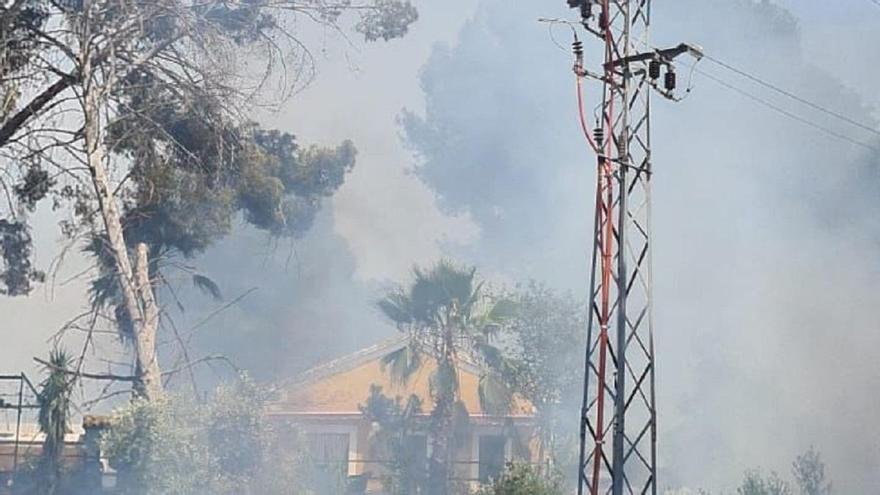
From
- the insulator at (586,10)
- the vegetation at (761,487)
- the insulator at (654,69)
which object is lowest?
the vegetation at (761,487)

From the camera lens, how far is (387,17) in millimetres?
23906

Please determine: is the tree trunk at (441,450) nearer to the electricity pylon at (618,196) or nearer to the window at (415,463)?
the window at (415,463)

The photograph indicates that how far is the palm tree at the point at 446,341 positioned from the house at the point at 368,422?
342mm

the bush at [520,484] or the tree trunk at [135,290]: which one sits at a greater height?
the tree trunk at [135,290]

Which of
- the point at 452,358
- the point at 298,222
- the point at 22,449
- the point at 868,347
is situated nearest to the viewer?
the point at 22,449

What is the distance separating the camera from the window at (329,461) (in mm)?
23922

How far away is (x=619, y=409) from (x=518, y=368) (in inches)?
512

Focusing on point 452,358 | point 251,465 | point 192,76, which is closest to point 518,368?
point 452,358

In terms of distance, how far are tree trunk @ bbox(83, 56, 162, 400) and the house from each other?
14.1 ft

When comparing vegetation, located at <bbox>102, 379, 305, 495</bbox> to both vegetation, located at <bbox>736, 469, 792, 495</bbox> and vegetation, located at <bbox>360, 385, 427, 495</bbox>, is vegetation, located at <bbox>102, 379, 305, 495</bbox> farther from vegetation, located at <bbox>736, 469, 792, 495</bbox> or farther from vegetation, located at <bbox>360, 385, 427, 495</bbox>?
vegetation, located at <bbox>736, 469, 792, 495</bbox>

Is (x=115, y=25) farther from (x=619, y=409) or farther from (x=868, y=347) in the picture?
(x=868, y=347)

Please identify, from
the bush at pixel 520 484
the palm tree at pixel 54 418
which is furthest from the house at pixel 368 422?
the palm tree at pixel 54 418

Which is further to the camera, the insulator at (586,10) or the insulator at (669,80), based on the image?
the insulator at (669,80)

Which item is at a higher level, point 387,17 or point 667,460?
point 387,17
